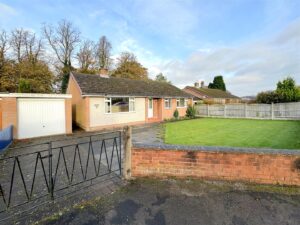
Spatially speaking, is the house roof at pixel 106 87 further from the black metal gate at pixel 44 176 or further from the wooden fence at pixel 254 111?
the black metal gate at pixel 44 176

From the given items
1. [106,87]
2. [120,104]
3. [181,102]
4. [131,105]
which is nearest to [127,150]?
[120,104]

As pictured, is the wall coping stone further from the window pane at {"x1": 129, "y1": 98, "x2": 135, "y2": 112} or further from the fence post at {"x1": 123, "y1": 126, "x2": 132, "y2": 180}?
the window pane at {"x1": 129, "y1": 98, "x2": 135, "y2": 112}

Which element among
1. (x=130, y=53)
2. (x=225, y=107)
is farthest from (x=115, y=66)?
(x=225, y=107)

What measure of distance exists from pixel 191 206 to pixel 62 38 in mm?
33741

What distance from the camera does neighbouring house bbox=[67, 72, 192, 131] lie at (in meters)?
13.2

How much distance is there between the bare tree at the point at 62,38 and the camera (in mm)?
28531

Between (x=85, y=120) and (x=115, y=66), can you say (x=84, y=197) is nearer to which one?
(x=85, y=120)

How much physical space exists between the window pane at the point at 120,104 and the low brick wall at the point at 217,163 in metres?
10.7

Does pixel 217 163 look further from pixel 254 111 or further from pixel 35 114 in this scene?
pixel 254 111

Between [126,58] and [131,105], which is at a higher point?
[126,58]

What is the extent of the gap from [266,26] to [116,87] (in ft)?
40.2

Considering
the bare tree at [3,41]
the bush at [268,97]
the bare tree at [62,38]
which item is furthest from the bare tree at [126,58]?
the bush at [268,97]

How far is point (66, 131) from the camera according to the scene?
12117 mm

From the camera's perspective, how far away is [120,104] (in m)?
15.4
